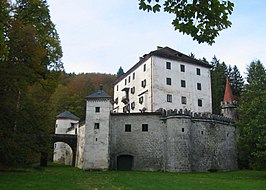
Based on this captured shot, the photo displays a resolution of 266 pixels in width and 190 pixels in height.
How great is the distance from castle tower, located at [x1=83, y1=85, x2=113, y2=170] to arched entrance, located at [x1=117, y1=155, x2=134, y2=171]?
2084mm

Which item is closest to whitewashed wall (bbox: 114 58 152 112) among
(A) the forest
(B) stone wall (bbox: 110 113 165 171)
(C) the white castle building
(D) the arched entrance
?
(C) the white castle building

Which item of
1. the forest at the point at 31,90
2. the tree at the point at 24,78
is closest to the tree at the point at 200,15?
the forest at the point at 31,90

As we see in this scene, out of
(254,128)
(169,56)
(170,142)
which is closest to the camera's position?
(254,128)

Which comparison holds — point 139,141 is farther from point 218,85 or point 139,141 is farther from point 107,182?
point 218,85

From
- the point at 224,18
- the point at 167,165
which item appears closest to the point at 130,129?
the point at 167,165

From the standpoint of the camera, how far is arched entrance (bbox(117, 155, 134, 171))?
31812mm

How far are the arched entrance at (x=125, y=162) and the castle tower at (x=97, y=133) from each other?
2.08 meters

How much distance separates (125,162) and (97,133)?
14.6 ft

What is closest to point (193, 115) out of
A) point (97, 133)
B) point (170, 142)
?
point (170, 142)

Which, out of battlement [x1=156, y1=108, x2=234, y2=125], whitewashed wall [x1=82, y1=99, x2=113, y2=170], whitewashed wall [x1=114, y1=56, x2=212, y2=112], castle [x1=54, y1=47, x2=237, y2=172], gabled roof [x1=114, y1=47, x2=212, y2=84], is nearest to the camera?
whitewashed wall [x1=82, y1=99, x2=113, y2=170]

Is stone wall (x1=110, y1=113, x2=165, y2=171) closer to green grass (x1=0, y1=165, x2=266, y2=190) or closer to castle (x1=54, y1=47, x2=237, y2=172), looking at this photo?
castle (x1=54, y1=47, x2=237, y2=172)

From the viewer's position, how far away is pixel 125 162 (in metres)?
32.1

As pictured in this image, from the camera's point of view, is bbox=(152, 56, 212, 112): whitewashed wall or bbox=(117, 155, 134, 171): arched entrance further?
bbox=(152, 56, 212, 112): whitewashed wall

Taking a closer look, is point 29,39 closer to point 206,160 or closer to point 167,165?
point 167,165
